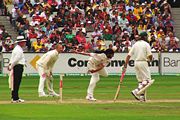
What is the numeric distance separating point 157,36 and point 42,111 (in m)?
29.8

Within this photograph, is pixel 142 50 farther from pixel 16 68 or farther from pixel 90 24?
pixel 90 24

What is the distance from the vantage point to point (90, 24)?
4969 centimetres

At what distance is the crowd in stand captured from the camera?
152 feet

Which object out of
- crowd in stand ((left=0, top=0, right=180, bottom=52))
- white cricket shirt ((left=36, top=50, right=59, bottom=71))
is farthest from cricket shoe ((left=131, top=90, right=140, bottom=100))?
crowd in stand ((left=0, top=0, right=180, bottom=52))

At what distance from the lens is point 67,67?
44.2m

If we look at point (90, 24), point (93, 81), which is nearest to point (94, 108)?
point (93, 81)

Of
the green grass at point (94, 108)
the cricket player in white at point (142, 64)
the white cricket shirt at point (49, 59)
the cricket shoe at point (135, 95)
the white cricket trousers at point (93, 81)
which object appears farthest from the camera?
the white cricket shirt at point (49, 59)

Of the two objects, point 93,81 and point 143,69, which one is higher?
point 143,69

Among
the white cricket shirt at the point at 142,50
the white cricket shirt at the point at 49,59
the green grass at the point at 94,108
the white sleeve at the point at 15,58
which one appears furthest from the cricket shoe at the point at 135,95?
the white sleeve at the point at 15,58

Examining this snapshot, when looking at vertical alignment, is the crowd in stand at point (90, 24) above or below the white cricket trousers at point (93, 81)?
above

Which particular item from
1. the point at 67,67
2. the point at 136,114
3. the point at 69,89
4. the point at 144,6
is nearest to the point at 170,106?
the point at 136,114

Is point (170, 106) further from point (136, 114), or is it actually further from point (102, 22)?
point (102, 22)

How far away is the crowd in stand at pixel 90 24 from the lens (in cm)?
4647

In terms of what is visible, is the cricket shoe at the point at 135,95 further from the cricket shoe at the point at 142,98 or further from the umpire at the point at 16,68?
the umpire at the point at 16,68
